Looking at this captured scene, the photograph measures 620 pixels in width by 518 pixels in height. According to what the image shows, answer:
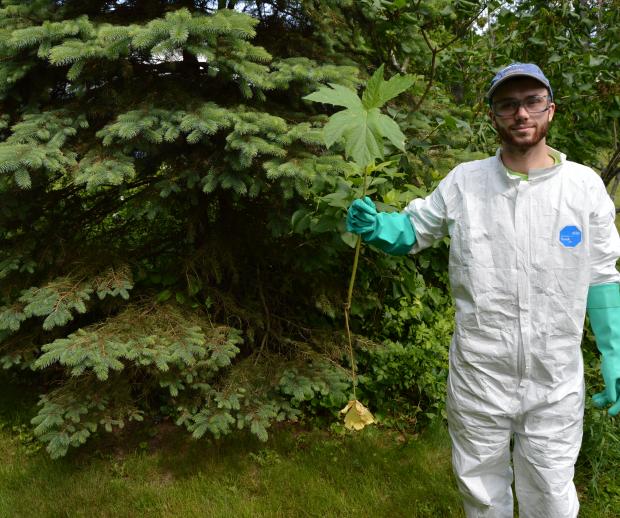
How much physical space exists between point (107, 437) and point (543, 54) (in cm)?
381

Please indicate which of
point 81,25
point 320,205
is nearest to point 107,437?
point 320,205

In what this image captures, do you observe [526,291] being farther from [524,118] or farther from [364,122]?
[364,122]

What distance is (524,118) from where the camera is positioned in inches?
68.7

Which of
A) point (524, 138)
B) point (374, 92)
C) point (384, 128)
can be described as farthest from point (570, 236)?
point (374, 92)

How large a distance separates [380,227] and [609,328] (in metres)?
0.89

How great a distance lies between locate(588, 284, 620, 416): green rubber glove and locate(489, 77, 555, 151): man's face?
1.91 ft

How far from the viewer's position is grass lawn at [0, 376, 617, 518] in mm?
2584

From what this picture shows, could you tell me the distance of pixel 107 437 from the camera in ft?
10.3

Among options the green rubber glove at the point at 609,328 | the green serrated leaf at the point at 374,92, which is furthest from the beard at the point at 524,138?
the green rubber glove at the point at 609,328

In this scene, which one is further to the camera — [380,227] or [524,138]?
[380,227]

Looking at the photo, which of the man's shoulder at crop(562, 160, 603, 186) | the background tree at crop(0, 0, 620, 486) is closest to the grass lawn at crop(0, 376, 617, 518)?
the background tree at crop(0, 0, 620, 486)

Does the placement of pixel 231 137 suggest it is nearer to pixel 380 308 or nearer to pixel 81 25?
pixel 81 25

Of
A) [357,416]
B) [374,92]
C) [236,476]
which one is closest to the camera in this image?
[374,92]

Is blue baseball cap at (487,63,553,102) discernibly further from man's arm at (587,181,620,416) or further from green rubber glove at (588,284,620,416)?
green rubber glove at (588,284,620,416)
